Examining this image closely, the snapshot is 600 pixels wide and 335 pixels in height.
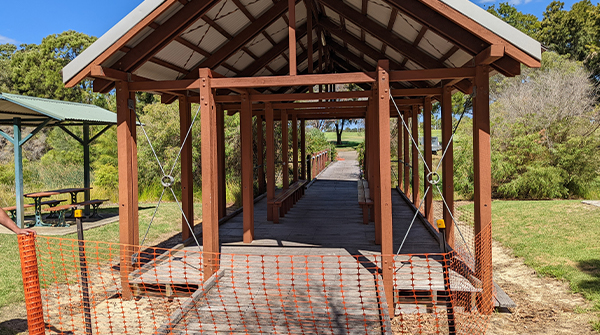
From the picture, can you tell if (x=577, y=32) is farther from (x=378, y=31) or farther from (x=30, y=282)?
(x=30, y=282)

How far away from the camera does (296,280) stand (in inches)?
242

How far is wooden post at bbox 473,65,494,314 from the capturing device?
564 cm

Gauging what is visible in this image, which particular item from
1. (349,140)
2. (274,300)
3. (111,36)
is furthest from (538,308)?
(349,140)

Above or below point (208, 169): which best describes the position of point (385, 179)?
below

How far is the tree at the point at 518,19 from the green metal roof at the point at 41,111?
124 ft

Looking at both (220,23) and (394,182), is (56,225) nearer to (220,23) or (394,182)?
(220,23)

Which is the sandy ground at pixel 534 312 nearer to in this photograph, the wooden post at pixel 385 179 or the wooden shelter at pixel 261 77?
the wooden shelter at pixel 261 77

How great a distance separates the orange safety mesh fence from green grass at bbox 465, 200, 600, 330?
5.91ft

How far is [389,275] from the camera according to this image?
566 cm

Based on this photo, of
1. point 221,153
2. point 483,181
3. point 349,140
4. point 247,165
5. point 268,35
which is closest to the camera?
point 483,181

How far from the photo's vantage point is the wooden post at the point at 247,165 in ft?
26.0

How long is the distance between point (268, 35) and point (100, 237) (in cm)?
592

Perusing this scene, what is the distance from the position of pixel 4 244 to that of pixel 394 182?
45.1 feet

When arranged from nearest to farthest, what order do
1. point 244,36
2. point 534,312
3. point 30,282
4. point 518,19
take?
point 30,282
point 534,312
point 244,36
point 518,19
